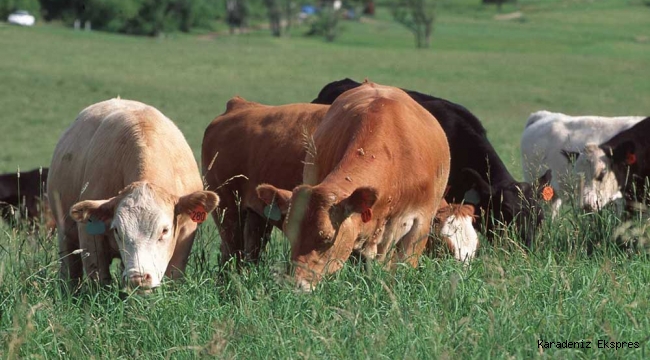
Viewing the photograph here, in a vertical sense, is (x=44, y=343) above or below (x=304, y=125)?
below

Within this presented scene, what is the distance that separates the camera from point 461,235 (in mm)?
7953

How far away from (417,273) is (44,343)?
2.27 meters

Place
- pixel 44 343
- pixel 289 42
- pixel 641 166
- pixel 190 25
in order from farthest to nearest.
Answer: pixel 190 25 → pixel 289 42 → pixel 641 166 → pixel 44 343

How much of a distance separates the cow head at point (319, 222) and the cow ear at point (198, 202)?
0.69 m

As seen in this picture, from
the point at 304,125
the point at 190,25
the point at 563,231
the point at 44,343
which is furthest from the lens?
the point at 190,25

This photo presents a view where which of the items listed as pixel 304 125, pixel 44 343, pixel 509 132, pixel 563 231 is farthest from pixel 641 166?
pixel 509 132

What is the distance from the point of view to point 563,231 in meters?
7.93

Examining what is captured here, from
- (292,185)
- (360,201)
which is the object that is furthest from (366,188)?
(292,185)

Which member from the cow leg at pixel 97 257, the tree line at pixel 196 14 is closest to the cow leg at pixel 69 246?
the cow leg at pixel 97 257

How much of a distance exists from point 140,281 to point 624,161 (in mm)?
6495

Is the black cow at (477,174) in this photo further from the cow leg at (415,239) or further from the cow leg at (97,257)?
the cow leg at (97,257)

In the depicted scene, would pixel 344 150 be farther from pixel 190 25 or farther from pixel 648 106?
pixel 190 25

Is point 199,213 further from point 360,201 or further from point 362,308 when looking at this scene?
point 362,308

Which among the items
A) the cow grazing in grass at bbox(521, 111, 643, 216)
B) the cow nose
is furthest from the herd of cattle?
the cow grazing in grass at bbox(521, 111, 643, 216)
